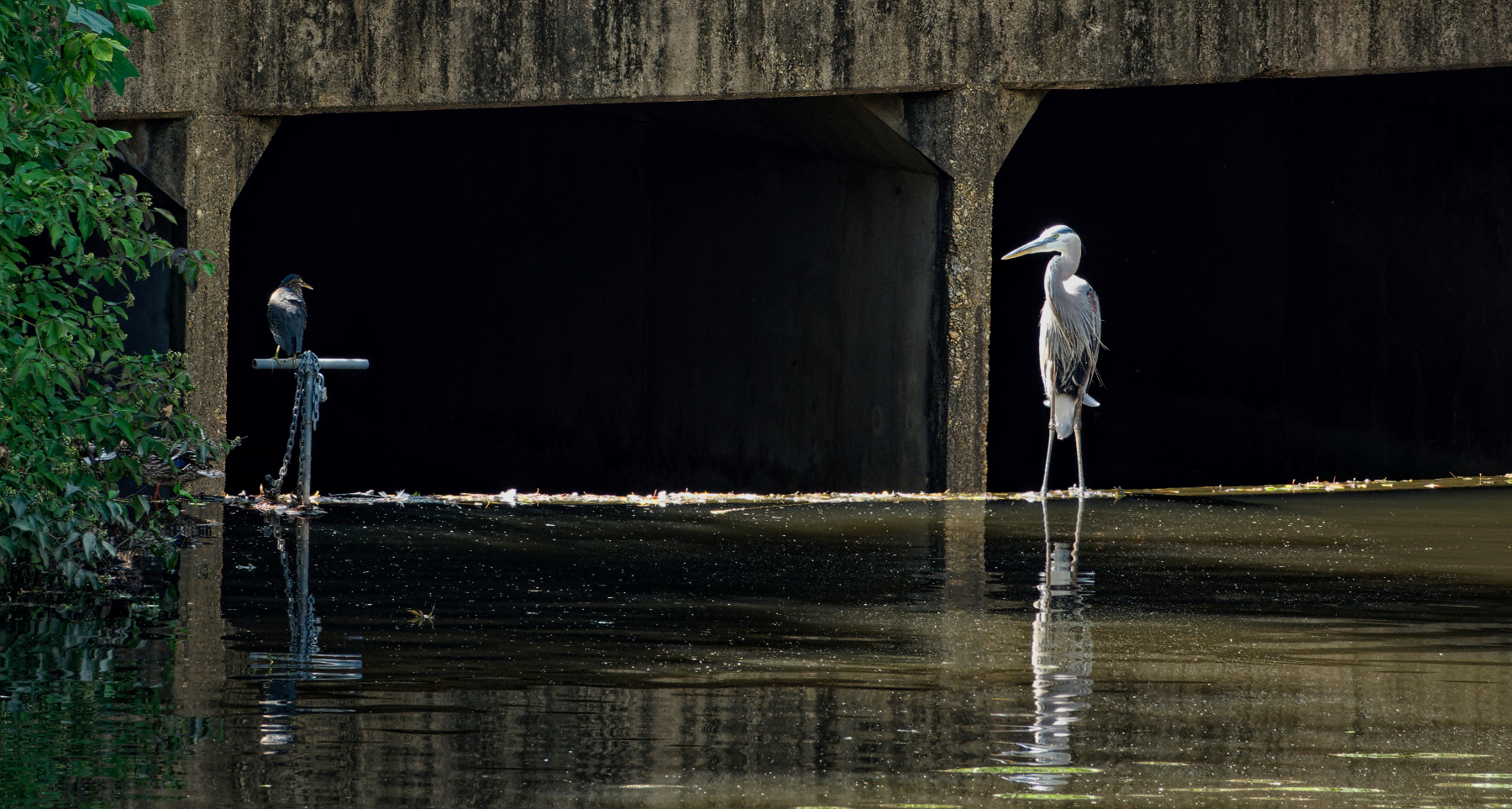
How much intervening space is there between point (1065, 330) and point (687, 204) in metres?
6.69

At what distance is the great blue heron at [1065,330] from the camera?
1166cm

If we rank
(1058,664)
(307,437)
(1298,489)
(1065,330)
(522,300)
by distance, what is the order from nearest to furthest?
(1058,664) → (307,437) → (1065,330) → (1298,489) → (522,300)


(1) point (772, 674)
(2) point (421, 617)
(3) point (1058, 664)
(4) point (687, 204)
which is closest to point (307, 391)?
(2) point (421, 617)

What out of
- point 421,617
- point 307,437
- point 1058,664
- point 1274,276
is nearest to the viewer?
point 1058,664

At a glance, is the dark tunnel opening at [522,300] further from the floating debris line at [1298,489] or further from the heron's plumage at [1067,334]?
the floating debris line at [1298,489]

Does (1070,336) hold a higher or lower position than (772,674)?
higher

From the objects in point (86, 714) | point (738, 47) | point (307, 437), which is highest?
point (738, 47)

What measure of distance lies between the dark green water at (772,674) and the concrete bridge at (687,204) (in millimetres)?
3834

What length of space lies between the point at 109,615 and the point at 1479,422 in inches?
601

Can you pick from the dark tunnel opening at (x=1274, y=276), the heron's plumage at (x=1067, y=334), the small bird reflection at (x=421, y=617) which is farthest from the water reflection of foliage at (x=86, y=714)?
the dark tunnel opening at (x=1274, y=276)

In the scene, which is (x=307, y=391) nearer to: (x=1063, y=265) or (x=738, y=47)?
(x=738, y=47)

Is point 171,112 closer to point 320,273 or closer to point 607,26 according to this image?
point 607,26

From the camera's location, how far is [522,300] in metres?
19.1

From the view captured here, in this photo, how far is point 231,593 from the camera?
678cm
